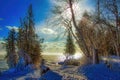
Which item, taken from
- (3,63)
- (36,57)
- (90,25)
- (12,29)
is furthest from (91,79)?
(3,63)

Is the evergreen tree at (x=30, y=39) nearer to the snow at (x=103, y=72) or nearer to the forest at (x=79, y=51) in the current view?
the forest at (x=79, y=51)

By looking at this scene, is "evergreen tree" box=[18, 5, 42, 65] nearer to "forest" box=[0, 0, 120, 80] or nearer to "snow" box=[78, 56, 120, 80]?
"forest" box=[0, 0, 120, 80]

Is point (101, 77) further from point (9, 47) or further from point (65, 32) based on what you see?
point (9, 47)

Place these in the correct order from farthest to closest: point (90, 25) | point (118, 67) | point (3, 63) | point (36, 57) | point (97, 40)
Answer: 1. point (3, 63)
2. point (36, 57)
3. point (97, 40)
4. point (90, 25)
5. point (118, 67)

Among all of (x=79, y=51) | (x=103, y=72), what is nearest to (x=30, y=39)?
(x=79, y=51)

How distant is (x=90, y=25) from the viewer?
92.7 feet

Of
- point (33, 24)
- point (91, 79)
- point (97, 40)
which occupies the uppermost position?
point (33, 24)

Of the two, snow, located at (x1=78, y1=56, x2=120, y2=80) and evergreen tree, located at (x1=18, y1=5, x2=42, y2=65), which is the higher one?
evergreen tree, located at (x1=18, y1=5, x2=42, y2=65)

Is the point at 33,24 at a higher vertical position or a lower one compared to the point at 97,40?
higher

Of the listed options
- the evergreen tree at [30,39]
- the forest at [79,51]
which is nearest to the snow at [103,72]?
the forest at [79,51]

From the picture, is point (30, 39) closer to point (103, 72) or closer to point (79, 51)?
point (79, 51)

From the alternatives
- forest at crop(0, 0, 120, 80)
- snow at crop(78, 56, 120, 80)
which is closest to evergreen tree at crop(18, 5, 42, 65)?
forest at crop(0, 0, 120, 80)

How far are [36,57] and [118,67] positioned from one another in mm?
27130

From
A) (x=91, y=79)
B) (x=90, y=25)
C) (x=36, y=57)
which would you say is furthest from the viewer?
(x=36, y=57)
